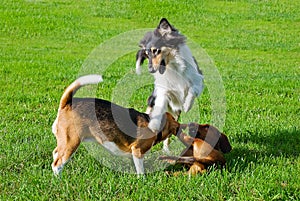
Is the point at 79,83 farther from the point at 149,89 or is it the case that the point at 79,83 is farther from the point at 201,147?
the point at 149,89

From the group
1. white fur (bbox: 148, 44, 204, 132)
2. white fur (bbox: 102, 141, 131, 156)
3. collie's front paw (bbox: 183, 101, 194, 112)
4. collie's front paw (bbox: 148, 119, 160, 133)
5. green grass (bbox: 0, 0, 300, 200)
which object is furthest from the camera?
collie's front paw (bbox: 183, 101, 194, 112)

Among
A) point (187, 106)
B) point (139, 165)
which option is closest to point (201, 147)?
point (139, 165)

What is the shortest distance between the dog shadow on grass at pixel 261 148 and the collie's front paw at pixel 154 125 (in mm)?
812

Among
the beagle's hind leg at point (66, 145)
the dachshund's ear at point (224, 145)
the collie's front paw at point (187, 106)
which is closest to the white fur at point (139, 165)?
the beagle's hind leg at point (66, 145)

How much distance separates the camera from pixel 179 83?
22.2ft

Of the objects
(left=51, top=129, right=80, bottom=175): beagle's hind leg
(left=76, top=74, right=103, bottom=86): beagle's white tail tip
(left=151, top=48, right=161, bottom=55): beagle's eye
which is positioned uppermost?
(left=76, top=74, right=103, bottom=86): beagle's white tail tip

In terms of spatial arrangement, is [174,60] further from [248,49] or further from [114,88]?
[248,49]

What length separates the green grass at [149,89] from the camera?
4906mm

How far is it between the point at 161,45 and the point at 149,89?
3010 millimetres

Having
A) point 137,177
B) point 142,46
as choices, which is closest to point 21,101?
point 142,46

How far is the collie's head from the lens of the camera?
6469 mm

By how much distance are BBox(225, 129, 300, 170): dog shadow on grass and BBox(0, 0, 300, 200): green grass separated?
0.01m

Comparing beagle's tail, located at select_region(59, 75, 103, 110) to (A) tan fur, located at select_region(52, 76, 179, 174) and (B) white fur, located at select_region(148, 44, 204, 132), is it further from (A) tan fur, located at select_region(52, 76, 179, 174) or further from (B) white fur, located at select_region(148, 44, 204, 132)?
(B) white fur, located at select_region(148, 44, 204, 132)

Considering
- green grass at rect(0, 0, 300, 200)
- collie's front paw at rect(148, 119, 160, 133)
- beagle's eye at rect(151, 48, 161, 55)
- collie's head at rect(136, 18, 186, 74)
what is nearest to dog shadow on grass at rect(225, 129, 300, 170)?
green grass at rect(0, 0, 300, 200)
